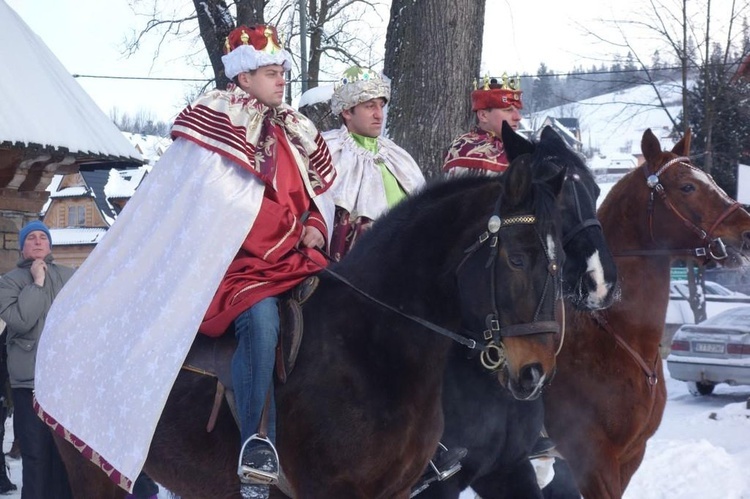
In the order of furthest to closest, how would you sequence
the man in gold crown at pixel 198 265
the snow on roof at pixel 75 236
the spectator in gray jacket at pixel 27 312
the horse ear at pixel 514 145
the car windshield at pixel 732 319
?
the snow on roof at pixel 75 236, the car windshield at pixel 732 319, the spectator in gray jacket at pixel 27 312, the horse ear at pixel 514 145, the man in gold crown at pixel 198 265

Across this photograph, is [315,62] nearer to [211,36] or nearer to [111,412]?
[211,36]

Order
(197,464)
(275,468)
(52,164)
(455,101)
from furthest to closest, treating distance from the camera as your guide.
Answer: (52,164)
(455,101)
(197,464)
(275,468)

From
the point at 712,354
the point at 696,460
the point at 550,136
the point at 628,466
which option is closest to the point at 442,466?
the point at 628,466

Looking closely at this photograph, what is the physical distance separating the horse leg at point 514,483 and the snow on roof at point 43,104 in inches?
275

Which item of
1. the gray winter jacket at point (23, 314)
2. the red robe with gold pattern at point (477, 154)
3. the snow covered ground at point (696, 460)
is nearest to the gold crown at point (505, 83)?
the red robe with gold pattern at point (477, 154)

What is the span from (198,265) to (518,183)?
150cm

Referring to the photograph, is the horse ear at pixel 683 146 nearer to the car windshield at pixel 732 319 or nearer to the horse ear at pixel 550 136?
the horse ear at pixel 550 136

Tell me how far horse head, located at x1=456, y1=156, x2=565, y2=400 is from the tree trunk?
3705 millimetres

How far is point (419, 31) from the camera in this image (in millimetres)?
7703

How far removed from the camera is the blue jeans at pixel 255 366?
390cm

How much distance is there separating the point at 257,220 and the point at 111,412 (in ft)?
3.61

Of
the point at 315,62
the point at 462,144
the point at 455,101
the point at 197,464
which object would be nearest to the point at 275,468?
the point at 197,464

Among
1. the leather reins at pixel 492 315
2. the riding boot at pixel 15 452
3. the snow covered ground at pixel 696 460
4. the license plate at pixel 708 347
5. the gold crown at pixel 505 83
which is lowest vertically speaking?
the riding boot at pixel 15 452

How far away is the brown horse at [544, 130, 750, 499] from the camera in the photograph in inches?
211
